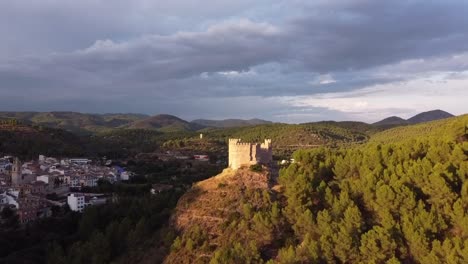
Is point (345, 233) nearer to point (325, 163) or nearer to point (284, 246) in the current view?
point (284, 246)

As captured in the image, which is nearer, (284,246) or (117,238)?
(284,246)

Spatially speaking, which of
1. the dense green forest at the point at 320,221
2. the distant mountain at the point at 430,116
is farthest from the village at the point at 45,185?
the distant mountain at the point at 430,116

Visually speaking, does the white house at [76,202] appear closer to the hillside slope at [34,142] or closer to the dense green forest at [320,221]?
the dense green forest at [320,221]

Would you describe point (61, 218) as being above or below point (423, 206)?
below

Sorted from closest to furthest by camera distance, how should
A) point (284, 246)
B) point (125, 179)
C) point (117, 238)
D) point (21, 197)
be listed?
point (284, 246) < point (117, 238) < point (21, 197) < point (125, 179)

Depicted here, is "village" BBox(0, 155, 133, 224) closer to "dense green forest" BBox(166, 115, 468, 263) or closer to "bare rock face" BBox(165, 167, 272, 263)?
"bare rock face" BBox(165, 167, 272, 263)

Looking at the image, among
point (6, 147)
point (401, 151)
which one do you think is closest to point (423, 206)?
point (401, 151)

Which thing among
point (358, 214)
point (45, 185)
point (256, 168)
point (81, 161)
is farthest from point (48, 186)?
point (358, 214)

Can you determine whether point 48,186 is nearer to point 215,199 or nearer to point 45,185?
point 45,185
